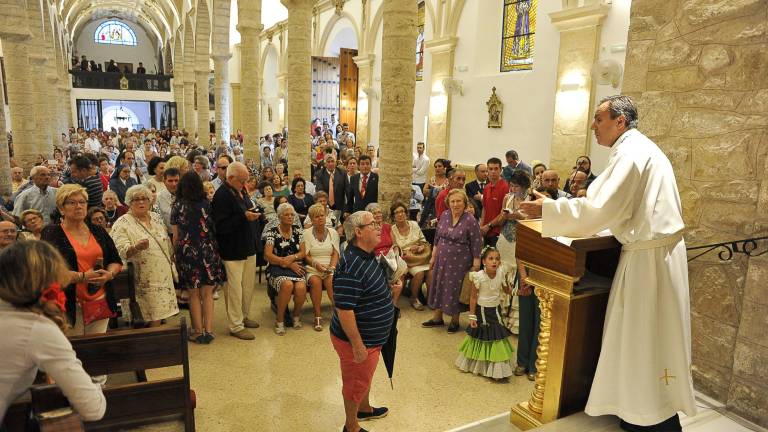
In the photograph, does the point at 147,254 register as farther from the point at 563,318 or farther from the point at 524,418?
the point at 563,318

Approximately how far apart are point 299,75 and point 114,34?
42.7 m

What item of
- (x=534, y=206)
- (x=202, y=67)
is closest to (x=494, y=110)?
(x=534, y=206)

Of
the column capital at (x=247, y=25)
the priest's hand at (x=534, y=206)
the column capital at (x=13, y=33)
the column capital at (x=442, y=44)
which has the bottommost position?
the priest's hand at (x=534, y=206)

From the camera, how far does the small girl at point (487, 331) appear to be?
4699 millimetres

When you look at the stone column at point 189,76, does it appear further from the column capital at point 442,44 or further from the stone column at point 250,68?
the column capital at point 442,44

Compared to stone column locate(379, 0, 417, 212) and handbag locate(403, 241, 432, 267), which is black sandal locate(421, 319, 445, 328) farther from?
stone column locate(379, 0, 417, 212)

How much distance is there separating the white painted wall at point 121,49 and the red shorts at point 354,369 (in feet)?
162

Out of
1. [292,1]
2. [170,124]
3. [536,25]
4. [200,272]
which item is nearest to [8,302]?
[200,272]

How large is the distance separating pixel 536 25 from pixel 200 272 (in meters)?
9.38

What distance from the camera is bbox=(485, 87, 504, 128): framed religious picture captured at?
12.7 meters

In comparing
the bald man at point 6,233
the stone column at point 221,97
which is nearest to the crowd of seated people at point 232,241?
the bald man at point 6,233

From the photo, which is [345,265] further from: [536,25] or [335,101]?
[335,101]

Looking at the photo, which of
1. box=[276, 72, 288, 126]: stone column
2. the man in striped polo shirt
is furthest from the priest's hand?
box=[276, 72, 288, 126]: stone column

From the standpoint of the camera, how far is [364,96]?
18.9 m
